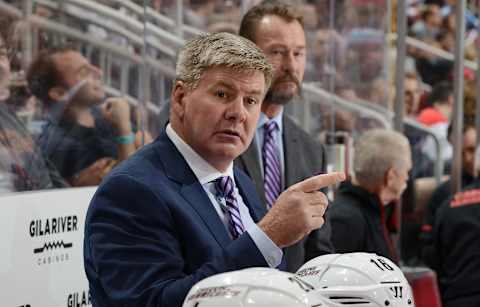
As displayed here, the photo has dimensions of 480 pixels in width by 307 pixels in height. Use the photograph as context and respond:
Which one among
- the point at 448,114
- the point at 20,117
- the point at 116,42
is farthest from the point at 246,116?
the point at 448,114

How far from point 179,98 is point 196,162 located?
177 mm

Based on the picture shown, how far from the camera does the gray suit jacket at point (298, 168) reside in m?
3.83

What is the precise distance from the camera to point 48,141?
396 cm

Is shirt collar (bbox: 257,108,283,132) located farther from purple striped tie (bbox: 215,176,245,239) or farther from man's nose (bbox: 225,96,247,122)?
man's nose (bbox: 225,96,247,122)

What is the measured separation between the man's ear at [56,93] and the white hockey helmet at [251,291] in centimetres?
185

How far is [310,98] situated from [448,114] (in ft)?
8.85

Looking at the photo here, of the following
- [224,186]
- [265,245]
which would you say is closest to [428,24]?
[224,186]

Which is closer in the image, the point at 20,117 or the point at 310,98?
the point at 20,117

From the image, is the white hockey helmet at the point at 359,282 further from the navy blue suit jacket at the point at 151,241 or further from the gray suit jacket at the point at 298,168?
the gray suit jacket at the point at 298,168

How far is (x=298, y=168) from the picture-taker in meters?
4.04

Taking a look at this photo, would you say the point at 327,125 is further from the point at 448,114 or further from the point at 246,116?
the point at 246,116

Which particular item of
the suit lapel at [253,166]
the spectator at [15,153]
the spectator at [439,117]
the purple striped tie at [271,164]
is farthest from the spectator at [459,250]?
the spectator at [15,153]

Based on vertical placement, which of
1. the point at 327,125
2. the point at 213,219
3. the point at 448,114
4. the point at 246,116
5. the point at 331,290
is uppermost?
the point at 246,116

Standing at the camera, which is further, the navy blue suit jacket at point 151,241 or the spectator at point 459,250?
the spectator at point 459,250
